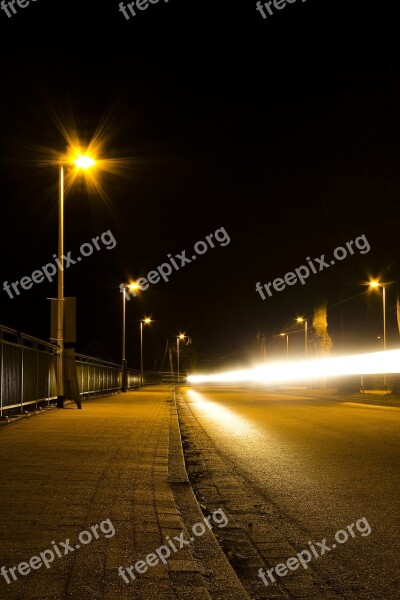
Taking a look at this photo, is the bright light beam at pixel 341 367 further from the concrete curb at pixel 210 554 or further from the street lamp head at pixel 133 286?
the concrete curb at pixel 210 554

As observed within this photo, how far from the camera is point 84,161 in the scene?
70.6ft

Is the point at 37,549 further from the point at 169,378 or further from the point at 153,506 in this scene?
the point at 169,378

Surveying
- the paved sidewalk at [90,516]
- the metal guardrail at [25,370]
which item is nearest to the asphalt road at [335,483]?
the paved sidewalk at [90,516]

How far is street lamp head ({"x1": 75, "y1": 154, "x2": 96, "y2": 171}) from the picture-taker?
21.4 m

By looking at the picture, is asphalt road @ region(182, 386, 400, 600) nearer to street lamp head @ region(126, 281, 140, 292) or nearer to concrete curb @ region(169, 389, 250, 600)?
concrete curb @ region(169, 389, 250, 600)

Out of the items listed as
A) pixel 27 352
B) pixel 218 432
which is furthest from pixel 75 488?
pixel 27 352

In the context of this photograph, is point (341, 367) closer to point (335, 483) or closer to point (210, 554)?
point (335, 483)

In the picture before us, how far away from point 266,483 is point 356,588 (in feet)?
13.3

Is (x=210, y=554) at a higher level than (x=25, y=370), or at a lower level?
lower

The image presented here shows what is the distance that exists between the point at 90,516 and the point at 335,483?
11.4 ft

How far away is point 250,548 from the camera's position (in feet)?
18.3

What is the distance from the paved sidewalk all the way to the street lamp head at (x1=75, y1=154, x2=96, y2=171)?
37.3 ft

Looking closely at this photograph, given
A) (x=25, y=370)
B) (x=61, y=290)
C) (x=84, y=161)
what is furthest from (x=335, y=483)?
(x=84, y=161)

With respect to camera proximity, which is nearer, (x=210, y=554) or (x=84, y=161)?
(x=210, y=554)
